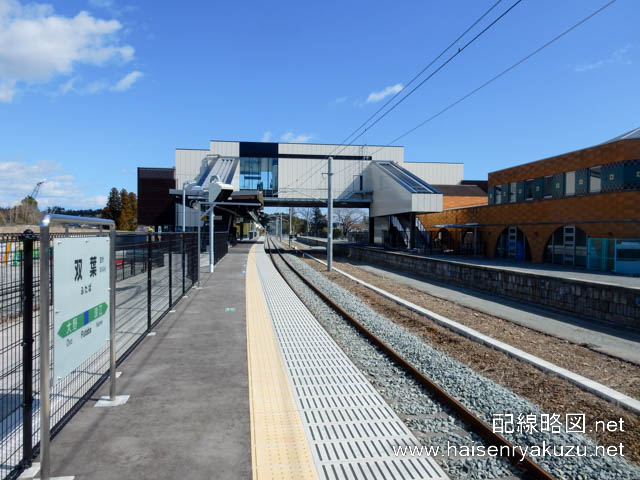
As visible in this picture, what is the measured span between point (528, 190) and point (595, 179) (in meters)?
6.58

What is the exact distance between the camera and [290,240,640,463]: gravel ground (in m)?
5.02

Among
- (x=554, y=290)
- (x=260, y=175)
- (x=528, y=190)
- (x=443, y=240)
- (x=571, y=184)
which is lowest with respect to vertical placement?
(x=554, y=290)

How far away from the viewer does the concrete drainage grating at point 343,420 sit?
3812 mm

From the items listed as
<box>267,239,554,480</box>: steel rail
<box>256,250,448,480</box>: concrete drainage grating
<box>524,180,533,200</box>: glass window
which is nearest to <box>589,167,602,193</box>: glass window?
<box>524,180,533,200</box>: glass window

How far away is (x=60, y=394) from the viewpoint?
5.05 metres

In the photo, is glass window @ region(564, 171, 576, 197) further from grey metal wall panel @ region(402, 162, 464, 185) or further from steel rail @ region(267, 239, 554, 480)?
grey metal wall panel @ region(402, 162, 464, 185)

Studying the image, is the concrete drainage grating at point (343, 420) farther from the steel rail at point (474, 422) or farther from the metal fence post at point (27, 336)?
the metal fence post at point (27, 336)

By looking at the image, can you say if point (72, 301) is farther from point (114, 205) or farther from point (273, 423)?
point (114, 205)

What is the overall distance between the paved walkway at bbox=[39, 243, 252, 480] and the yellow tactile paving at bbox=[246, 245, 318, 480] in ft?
0.39

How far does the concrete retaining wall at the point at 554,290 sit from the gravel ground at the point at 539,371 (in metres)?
3.02

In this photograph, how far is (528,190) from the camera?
3062 cm

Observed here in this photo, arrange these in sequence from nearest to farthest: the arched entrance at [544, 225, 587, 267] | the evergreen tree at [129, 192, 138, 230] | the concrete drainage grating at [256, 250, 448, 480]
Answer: the concrete drainage grating at [256, 250, 448, 480] → the arched entrance at [544, 225, 587, 267] → the evergreen tree at [129, 192, 138, 230]

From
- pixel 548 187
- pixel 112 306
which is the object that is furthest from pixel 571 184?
pixel 112 306

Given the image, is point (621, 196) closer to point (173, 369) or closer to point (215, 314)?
point (215, 314)
